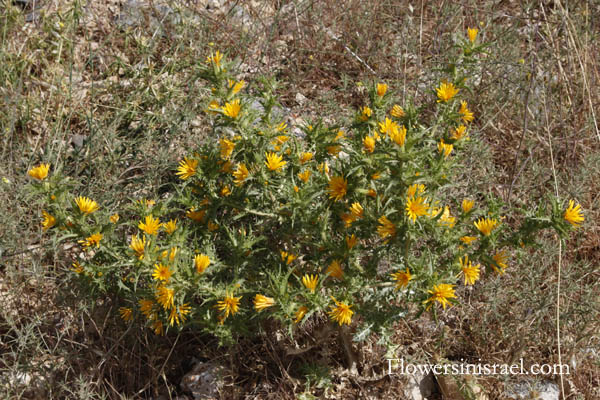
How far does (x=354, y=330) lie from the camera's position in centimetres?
228

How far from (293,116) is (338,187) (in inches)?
72.8

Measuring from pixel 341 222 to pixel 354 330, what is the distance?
549mm

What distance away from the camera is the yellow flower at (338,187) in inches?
73.7

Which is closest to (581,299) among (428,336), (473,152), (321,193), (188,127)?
(428,336)

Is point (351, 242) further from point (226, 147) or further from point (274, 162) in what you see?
point (226, 147)

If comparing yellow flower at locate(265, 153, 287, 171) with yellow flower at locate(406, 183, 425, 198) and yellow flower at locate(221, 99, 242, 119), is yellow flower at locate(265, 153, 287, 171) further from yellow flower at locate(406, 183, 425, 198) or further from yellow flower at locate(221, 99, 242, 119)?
yellow flower at locate(406, 183, 425, 198)

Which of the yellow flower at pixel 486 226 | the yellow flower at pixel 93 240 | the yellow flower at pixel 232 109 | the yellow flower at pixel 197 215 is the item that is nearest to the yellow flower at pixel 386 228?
the yellow flower at pixel 486 226

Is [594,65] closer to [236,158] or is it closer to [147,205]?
[236,158]

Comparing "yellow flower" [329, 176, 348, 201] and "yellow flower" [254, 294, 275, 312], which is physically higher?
"yellow flower" [329, 176, 348, 201]

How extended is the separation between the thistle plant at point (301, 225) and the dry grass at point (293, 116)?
332mm

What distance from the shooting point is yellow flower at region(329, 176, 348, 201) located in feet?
6.14

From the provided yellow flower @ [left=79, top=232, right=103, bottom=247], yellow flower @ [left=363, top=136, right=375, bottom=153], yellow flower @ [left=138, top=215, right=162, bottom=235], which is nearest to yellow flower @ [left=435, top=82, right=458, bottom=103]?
yellow flower @ [left=363, top=136, right=375, bottom=153]

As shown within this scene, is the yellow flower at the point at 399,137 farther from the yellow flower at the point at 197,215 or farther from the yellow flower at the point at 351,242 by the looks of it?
the yellow flower at the point at 197,215

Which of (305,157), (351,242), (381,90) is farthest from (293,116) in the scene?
(351,242)
